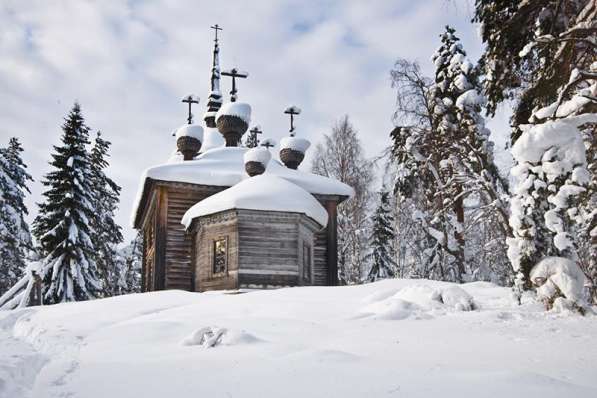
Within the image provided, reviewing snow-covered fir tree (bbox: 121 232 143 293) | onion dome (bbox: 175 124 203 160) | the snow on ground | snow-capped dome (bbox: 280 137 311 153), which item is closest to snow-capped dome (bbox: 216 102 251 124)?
onion dome (bbox: 175 124 203 160)

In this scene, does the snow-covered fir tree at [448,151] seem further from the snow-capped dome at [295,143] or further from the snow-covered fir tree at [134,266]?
the snow-covered fir tree at [134,266]

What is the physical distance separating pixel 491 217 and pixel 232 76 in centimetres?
1808

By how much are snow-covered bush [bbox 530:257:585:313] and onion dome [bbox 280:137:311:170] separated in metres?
16.5

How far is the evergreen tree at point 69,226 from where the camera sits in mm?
23453

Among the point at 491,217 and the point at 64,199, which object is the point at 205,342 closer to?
the point at 491,217

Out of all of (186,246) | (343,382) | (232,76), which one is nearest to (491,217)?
(186,246)

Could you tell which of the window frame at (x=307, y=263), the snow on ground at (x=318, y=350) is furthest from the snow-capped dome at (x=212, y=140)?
the snow on ground at (x=318, y=350)

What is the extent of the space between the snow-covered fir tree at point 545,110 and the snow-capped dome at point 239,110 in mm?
17180

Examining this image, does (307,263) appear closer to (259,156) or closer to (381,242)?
(259,156)

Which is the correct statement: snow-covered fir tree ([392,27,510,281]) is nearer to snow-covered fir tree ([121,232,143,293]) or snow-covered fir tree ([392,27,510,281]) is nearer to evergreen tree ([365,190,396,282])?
evergreen tree ([365,190,396,282])

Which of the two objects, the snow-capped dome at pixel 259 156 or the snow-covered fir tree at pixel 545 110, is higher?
the snow-capped dome at pixel 259 156

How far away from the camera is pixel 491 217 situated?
54.9ft

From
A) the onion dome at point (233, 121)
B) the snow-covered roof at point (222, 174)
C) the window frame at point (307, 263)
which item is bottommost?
the window frame at point (307, 263)

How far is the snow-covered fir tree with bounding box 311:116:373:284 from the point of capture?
29688mm
